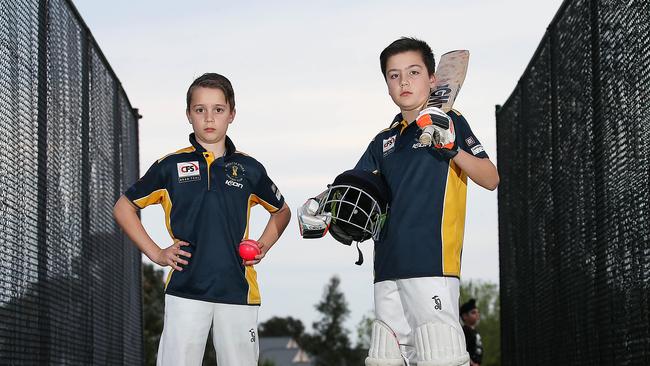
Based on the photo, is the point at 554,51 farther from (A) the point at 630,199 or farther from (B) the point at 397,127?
(B) the point at 397,127

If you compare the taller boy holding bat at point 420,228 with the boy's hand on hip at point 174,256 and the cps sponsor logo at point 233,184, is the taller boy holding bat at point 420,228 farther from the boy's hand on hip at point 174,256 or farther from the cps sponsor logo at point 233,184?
the boy's hand on hip at point 174,256

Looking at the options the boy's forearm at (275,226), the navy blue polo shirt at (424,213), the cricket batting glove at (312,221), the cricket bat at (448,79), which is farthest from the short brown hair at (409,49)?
the boy's forearm at (275,226)

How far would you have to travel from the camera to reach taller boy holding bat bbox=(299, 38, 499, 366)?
4.90 m

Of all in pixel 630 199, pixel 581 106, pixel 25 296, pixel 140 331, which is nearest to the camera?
pixel 630 199

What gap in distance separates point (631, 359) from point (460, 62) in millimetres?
2445

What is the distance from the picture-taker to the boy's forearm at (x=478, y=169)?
4984 millimetres

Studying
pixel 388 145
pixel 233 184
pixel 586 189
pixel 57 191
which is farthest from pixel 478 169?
pixel 57 191

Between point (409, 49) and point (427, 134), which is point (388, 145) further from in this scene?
point (427, 134)

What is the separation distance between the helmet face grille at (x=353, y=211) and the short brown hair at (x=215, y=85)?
34.0 inches

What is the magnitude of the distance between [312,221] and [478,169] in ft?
2.71

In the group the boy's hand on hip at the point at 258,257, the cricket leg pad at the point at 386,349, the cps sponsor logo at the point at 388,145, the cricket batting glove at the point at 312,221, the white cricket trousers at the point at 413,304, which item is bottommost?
the cricket leg pad at the point at 386,349

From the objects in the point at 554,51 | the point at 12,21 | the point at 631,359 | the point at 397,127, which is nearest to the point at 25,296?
the point at 12,21

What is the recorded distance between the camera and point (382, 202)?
16.6 ft

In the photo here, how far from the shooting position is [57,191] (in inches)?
332
